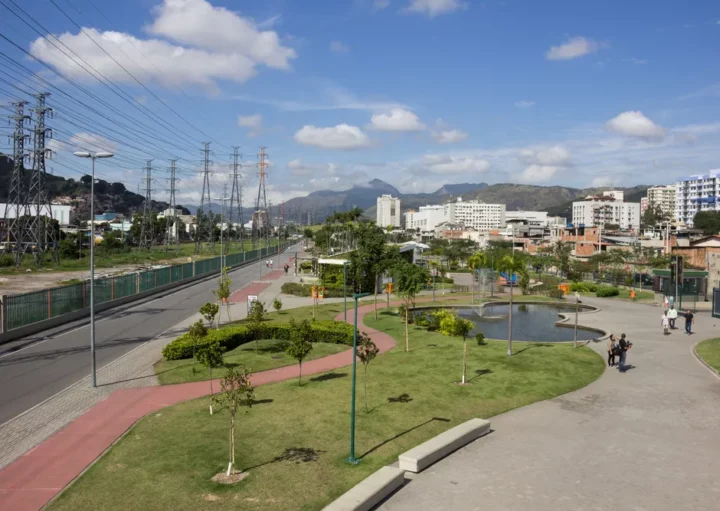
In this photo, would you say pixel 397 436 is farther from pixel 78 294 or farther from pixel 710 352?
pixel 78 294

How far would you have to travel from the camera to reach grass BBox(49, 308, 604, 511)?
1127cm

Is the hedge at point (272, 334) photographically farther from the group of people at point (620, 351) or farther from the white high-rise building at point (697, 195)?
the white high-rise building at point (697, 195)

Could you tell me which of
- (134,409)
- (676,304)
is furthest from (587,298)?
(134,409)

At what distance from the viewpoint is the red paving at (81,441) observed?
11531 mm

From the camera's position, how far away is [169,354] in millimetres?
23016

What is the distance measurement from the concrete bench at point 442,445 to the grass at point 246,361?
9.84 metres

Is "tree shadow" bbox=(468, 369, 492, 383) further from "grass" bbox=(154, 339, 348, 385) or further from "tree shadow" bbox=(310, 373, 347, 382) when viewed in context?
"grass" bbox=(154, 339, 348, 385)

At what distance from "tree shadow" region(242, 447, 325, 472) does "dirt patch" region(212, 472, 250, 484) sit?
0.30 m

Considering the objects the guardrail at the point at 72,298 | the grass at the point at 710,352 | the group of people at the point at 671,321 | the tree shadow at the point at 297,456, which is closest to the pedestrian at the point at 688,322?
the group of people at the point at 671,321

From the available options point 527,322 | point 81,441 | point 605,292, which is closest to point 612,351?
point 527,322

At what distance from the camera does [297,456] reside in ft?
43.0

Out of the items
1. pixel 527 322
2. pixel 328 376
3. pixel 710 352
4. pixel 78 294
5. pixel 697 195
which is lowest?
pixel 527 322

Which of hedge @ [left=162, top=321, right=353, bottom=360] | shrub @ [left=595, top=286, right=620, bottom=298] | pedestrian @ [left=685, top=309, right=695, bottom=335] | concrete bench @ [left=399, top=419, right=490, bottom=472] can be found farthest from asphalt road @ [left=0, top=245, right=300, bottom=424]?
shrub @ [left=595, top=286, right=620, bottom=298]

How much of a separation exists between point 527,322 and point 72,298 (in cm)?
2974
